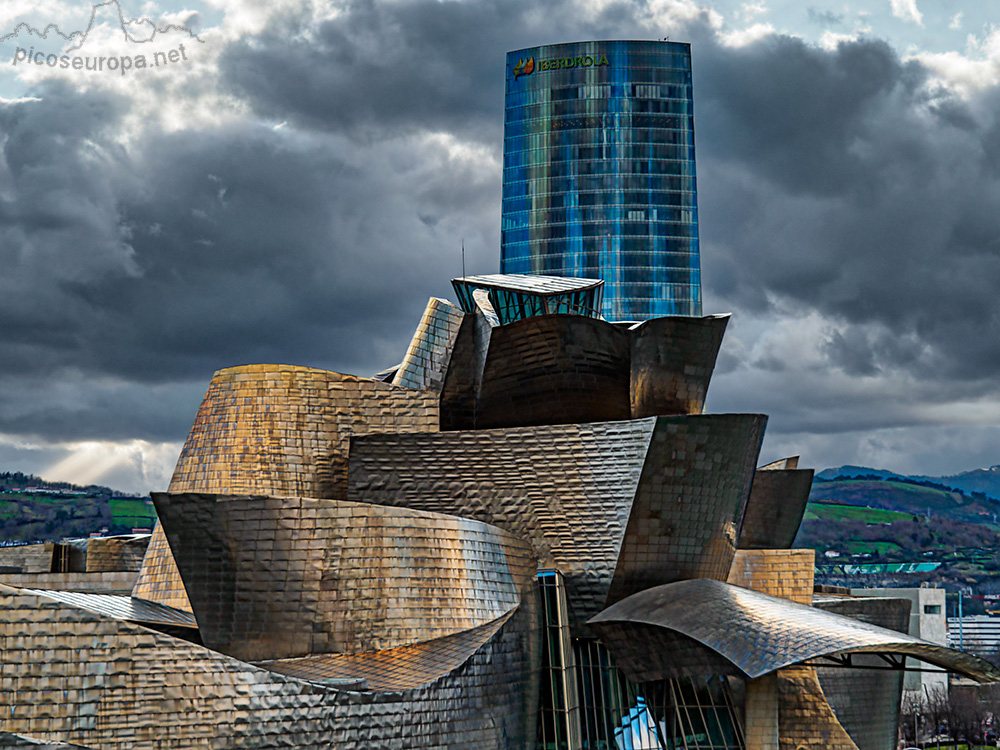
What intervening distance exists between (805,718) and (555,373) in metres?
11.2

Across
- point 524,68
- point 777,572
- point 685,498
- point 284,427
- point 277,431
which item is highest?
point 524,68

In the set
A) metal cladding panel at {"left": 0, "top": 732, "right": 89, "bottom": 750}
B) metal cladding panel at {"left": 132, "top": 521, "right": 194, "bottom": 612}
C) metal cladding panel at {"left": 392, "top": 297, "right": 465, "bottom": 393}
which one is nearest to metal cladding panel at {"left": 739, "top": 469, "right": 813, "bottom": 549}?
metal cladding panel at {"left": 392, "top": 297, "right": 465, "bottom": 393}

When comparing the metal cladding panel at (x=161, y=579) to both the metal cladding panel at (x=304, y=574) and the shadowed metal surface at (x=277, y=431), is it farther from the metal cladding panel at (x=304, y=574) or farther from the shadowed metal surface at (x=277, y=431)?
the metal cladding panel at (x=304, y=574)

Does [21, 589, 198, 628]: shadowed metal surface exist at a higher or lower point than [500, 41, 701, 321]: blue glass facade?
lower

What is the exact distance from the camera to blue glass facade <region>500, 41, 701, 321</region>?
114 metres

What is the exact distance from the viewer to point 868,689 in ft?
109

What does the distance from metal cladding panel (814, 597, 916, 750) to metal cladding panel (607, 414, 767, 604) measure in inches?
244

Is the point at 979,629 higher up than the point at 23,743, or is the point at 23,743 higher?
the point at 979,629

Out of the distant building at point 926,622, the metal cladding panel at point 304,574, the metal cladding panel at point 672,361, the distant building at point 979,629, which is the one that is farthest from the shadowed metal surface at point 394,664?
the distant building at point 979,629

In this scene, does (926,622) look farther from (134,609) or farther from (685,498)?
(134,609)

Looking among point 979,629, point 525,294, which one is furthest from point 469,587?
point 979,629

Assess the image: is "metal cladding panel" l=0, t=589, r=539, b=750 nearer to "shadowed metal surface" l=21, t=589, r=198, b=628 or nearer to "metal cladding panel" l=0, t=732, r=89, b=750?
"metal cladding panel" l=0, t=732, r=89, b=750

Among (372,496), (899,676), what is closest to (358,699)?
(372,496)

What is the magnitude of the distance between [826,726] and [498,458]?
37.5 ft
